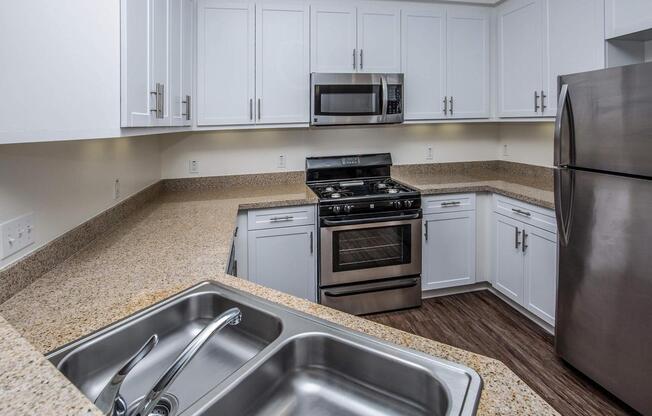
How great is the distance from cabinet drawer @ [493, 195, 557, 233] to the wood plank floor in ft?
A: 2.38

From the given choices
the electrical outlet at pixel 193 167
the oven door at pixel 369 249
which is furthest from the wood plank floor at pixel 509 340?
the electrical outlet at pixel 193 167

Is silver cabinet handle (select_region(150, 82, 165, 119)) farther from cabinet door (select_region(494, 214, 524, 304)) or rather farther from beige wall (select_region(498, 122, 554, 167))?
beige wall (select_region(498, 122, 554, 167))

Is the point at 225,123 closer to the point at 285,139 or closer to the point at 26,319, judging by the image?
the point at 285,139

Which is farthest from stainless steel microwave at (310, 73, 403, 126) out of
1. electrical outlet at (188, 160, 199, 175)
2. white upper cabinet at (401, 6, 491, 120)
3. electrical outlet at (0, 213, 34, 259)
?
electrical outlet at (0, 213, 34, 259)

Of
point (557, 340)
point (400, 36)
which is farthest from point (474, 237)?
point (400, 36)

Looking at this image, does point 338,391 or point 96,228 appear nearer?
point 338,391

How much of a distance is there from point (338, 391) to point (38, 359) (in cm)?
59

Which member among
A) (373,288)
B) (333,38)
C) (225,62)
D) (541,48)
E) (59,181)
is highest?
(333,38)

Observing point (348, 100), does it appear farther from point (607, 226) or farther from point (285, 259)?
point (607, 226)

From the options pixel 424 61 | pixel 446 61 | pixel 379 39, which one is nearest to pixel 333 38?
pixel 379 39

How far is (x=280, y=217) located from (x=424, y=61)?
176 cm

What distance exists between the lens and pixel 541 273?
2.55m

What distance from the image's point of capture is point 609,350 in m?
1.90

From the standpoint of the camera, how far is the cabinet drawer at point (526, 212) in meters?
2.43
